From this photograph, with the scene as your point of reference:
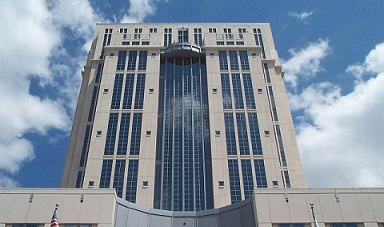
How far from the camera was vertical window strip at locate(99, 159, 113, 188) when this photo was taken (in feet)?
233

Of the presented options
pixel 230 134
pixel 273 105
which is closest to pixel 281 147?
pixel 230 134

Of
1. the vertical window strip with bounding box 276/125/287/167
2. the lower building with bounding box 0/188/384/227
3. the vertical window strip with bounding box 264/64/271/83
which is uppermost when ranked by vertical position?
the vertical window strip with bounding box 264/64/271/83

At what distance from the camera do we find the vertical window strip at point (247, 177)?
6969cm

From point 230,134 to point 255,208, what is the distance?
35334 millimetres

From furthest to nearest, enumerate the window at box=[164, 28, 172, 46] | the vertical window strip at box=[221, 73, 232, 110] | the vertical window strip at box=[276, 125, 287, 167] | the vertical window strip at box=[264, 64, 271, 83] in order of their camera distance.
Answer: the window at box=[164, 28, 172, 46] < the vertical window strip at box=[264, 64, 271, 83] < the vertical window strip at box=[221, 73, 232, 110] < the vertical window strip at box=[276, 125, 287, 167]

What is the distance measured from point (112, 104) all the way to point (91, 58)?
1936cm

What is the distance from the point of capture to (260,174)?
72.4 m

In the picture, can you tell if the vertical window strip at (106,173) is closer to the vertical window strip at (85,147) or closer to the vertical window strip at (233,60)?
the vertical window strip at (85,147)

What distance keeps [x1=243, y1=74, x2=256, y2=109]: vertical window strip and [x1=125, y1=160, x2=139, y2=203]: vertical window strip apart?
2571 cm

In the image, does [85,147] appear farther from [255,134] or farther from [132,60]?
[255,134]

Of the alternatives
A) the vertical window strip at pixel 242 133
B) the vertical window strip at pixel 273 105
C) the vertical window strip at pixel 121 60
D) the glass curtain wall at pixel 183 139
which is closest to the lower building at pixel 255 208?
the glass curtain wall at pixel 183 139

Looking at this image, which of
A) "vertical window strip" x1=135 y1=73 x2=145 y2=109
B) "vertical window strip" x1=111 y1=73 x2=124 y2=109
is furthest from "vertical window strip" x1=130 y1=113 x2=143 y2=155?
"vertical window strip" x1=111 y1=73 x2=124 y2=109

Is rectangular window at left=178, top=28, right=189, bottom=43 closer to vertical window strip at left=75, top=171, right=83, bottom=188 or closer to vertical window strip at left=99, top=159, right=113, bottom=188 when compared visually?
vertical window strip at left=99, top=159, right=113, bottom=188

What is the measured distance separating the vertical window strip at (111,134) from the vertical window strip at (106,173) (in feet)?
6.98
